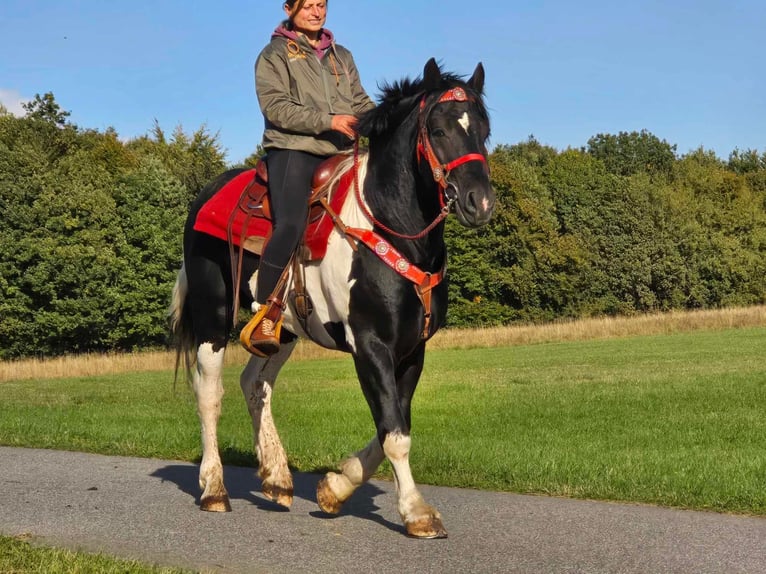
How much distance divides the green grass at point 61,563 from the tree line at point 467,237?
49831mm

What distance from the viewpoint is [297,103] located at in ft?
23.5

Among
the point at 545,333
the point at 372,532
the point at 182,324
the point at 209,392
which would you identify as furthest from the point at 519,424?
the point at 545,333

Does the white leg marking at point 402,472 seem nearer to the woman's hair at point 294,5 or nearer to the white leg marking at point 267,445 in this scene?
the white leg marking at point 267,445

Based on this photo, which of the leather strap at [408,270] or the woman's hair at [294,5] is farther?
the woman's hair at [294,5]

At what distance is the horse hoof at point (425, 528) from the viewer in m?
6.03

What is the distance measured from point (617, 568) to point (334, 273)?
2663 mm

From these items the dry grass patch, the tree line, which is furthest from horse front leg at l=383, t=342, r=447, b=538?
the tree line

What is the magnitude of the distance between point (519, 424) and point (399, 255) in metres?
9.60

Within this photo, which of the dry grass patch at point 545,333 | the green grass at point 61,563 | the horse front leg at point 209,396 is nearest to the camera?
the green grass at point 61,563

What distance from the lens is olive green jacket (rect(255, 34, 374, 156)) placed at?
7.04 meters

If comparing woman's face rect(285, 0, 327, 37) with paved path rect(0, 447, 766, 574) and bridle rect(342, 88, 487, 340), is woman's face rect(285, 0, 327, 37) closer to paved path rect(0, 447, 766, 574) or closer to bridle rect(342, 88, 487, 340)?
bridle rect(342, 88, 487, 340)

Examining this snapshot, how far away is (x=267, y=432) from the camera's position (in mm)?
7930

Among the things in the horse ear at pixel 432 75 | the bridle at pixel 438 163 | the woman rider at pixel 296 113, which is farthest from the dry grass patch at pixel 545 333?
the horse ear at pixel 432 75

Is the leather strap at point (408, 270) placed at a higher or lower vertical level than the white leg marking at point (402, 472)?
higher
